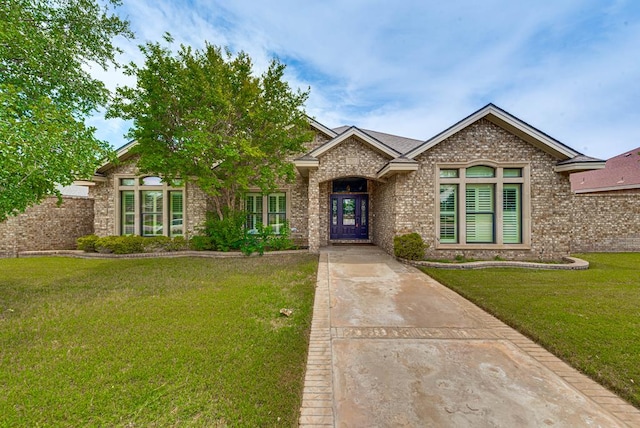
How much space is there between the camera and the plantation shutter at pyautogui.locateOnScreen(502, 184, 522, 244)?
9438mm

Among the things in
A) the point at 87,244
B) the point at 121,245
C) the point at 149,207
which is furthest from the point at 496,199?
the point at 87,244

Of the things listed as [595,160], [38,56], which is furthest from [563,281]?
[38,56]

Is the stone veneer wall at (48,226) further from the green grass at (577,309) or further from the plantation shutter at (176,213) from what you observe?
the green grass at (577,309)

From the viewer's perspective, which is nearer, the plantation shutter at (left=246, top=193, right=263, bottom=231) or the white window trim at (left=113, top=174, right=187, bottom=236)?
the white window trim at (left=113, top=174, right=187, bottom=236)

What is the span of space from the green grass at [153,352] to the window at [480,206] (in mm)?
Result: 6150

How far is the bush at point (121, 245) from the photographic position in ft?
35.0

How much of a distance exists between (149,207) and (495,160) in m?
14.5

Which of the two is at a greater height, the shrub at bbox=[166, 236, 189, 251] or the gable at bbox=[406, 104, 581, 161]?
the gable at bbox=[406, 104, 581, 161]

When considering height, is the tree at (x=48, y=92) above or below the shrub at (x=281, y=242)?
above

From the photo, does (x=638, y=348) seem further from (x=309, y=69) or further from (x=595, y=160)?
(x=309, y=69)

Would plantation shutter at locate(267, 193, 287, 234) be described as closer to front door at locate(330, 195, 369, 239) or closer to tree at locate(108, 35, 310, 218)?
tree at locate(108, 35, 310, 218)

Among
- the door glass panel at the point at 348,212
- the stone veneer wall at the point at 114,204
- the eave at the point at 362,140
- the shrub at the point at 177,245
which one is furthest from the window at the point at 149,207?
the door glass panel at the point at 348,212

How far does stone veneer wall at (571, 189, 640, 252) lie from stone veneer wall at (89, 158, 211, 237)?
676 inches

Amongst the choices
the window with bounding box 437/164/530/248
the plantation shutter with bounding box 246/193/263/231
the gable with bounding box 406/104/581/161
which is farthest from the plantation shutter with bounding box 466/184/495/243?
the plantation shutter with bounding box 246/193/263/231
